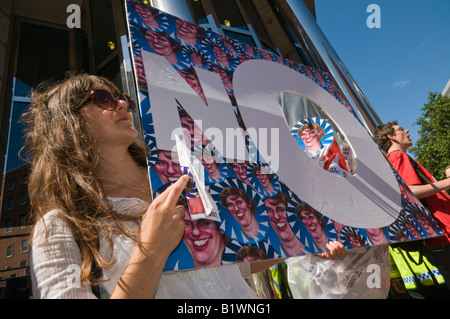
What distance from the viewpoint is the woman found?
610mm

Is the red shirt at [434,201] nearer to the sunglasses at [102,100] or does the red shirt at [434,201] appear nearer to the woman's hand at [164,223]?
the woman's hand at [164,223]

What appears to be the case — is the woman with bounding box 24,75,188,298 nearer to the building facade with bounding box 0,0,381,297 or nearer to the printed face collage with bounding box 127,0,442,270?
the printed face collage with bounding box 127,0,442,270

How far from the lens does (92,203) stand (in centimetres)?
75

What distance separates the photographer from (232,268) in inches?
31.4

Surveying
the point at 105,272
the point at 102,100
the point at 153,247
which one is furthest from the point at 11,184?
the point at 153,247

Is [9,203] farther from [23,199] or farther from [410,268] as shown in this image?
[410,268]

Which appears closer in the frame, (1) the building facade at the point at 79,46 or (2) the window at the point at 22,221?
(1) the building facade at the point at 79,46

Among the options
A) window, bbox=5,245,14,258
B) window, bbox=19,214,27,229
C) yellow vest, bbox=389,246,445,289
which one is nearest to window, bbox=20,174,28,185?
window, bbox=19,214,27,229

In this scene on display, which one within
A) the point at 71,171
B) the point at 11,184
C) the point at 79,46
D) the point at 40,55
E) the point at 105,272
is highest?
the point at 79,46

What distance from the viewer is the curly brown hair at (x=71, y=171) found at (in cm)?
68

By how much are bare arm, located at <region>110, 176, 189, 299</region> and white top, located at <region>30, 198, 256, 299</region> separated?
6cm

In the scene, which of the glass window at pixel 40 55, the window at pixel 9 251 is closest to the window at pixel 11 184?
the window at pixel 9 251

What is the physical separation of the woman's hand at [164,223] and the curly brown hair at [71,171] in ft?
0.24

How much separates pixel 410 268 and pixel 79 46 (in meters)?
4.38
